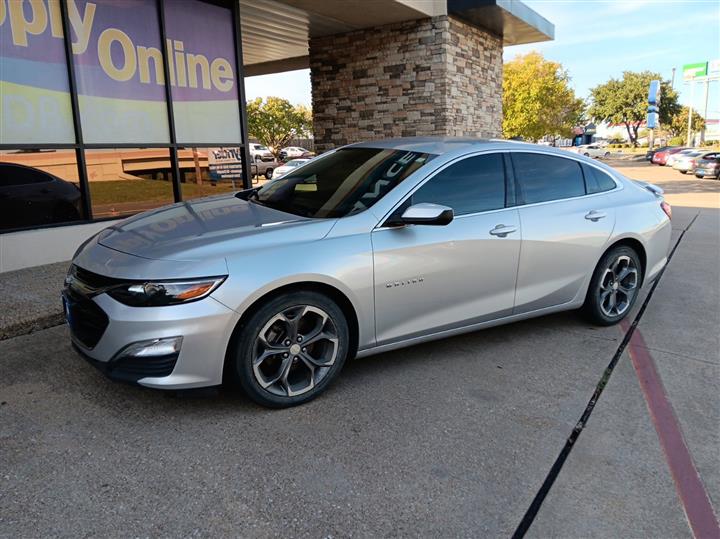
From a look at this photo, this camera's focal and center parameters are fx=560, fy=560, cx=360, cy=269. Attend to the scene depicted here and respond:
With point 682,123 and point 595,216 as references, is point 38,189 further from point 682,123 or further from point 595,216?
point 682,123

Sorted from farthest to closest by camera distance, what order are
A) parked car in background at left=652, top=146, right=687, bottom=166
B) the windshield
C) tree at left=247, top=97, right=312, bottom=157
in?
tree at left=247, top=97, right=312, bottom=157 → parked car in background at left=652, top=146, right=687, bottom=166 → the windshield

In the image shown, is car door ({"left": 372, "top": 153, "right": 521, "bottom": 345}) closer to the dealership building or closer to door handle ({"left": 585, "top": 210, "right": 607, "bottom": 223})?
door handle ({"left": 585, "top": 210, "right": 607, "bottom": 223})

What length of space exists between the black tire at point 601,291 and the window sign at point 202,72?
632 cm

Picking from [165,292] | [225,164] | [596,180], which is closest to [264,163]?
[225,164]

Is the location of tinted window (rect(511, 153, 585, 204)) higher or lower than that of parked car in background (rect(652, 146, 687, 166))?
higher

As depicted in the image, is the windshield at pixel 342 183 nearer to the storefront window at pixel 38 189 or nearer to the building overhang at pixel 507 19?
the storefront window at pixel 38 189

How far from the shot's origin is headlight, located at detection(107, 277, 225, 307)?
2959mm

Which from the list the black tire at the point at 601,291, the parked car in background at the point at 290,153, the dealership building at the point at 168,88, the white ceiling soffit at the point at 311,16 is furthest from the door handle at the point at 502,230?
the parked car in background at the point at 290,153

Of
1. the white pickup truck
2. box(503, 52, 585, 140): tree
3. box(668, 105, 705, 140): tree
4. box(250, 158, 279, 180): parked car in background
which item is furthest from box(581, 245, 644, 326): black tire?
box(668, 105, 705, 140): tree

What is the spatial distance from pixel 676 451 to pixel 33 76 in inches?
291

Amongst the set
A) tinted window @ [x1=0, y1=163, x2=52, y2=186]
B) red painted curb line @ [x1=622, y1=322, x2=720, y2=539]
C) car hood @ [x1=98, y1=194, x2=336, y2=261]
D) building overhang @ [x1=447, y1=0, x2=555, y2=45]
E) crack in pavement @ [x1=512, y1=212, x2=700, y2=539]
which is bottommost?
red painted curb line @ [x1=622, y1=322, x2=720, y2=539]

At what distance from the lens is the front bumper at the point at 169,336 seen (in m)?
2.93

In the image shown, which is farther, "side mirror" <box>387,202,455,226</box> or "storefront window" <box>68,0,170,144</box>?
"storefront window" <box>68,0,170,144</box>

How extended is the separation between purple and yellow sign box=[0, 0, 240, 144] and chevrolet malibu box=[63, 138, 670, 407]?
3807 mm
